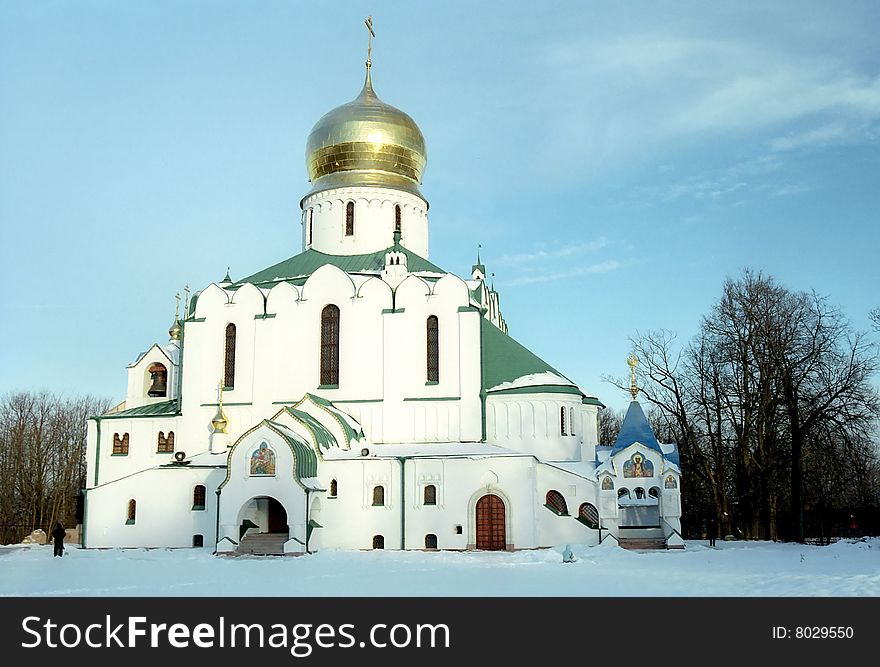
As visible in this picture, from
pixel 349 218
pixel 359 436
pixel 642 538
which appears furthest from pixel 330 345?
pixel 642 538

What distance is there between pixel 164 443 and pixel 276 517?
5454 millimetres

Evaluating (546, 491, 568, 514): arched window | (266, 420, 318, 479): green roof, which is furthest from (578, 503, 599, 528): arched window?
(266, 420, 318, 479): green roof

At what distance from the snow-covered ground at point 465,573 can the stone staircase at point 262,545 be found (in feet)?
3.93

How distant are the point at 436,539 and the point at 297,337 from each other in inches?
337

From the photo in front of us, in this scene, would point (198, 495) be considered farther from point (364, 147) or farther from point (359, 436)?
point (364, 147)

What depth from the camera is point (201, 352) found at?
3272 cm

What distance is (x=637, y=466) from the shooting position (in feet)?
93.9

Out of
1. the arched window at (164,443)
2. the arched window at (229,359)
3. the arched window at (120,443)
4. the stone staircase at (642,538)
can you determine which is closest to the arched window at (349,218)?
the arched window at (229,359)

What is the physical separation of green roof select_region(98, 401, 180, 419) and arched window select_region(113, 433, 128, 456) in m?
0.67

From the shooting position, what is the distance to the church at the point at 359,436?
28266 mm

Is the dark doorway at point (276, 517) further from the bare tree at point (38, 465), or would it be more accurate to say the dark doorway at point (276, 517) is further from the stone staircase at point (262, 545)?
the bare tree at point (38, 465)

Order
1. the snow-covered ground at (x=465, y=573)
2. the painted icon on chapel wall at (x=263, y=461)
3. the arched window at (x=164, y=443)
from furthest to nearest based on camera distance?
the arched window at (x=164, y=443) → the painted icon on chapel wall at (x=263, y=461) → the snow-covered ground at (x=465, y=573)
